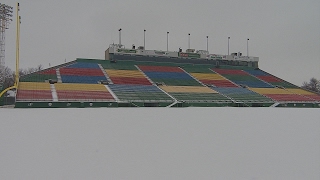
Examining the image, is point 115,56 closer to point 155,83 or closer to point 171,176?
point 155,83

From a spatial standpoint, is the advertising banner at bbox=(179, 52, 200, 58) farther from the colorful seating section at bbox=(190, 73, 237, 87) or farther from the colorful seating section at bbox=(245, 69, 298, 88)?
the colorful seating section at bbox=(245, 69, 298, 88)

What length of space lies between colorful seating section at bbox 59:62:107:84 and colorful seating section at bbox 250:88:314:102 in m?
29.5

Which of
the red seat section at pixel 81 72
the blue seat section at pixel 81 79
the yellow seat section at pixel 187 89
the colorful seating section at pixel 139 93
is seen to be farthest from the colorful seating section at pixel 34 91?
the yellow seat section at pixel 187 89

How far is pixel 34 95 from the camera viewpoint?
124 ft

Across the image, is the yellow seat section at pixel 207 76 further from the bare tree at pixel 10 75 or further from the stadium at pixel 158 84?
the bare tree at pixel 10 75

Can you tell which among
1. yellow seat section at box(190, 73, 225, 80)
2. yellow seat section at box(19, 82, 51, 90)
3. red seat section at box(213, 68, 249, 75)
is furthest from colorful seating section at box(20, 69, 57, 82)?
red seat section at box(213, 68, 249, 75)

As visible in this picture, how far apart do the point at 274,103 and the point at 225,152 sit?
43.2m

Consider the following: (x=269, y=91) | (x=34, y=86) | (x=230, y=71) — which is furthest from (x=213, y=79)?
(x=34, y=86)

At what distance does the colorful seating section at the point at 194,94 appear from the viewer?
4538 cm

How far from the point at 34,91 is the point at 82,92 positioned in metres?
6.33

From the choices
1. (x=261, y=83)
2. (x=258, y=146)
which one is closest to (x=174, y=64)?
(x=261, y=83)

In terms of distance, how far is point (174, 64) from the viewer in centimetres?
6669

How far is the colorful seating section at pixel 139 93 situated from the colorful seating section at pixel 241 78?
2087 cm

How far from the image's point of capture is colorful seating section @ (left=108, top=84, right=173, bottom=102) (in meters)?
42.3
